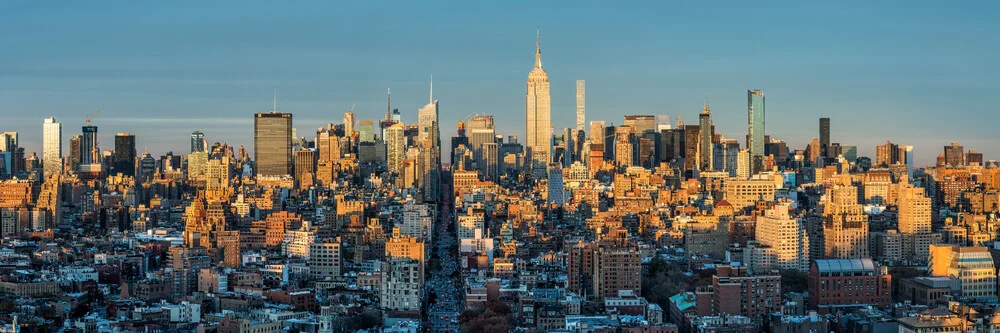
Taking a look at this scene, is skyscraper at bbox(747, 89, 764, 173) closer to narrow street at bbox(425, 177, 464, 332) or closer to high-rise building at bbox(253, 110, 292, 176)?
high-rise building at bbox(253, 110, 292, 176)

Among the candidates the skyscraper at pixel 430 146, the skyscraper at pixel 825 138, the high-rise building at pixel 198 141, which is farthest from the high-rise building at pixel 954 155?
the high-rise building at pixel 198 141

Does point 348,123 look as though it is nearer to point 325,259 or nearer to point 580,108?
point 580,108

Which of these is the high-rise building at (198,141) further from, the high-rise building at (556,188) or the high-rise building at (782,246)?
the high-rise building at (782,246)

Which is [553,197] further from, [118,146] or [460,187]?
[118,146]

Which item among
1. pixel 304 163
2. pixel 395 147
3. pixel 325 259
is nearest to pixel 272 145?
→ pixel 304 163

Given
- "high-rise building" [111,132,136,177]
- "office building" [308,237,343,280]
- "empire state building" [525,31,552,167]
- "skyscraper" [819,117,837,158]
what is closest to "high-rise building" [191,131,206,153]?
"high-rise building" [111,132,136,177]

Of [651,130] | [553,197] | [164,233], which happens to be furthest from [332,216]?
[651,130]
